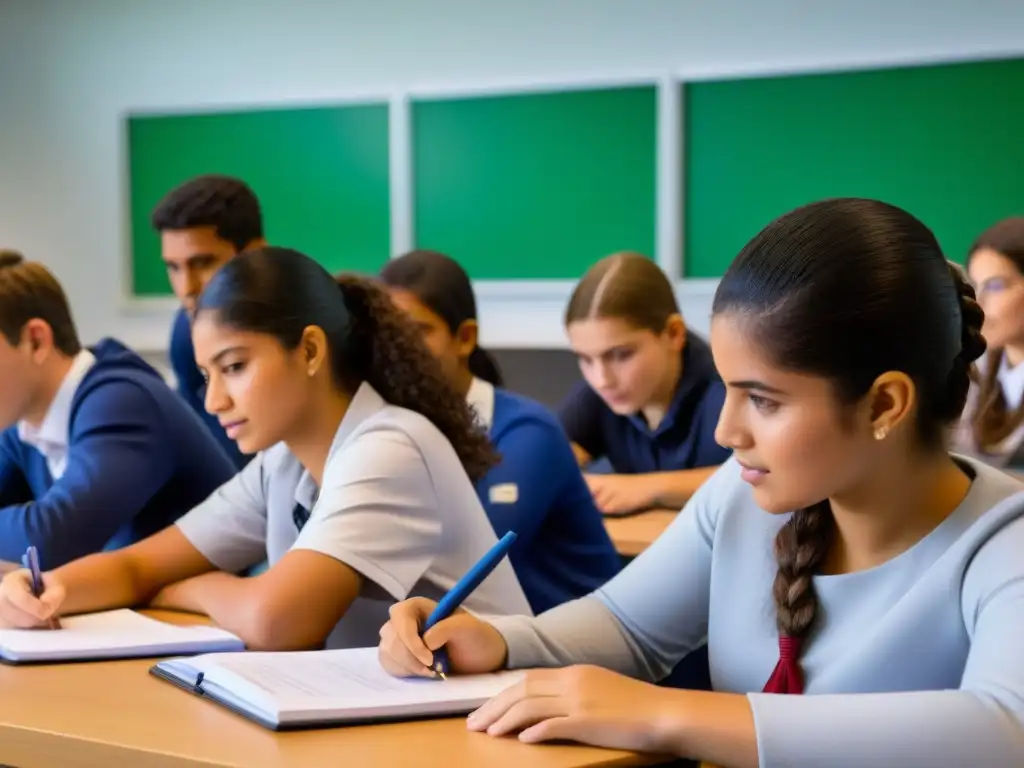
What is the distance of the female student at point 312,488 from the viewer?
178 cm

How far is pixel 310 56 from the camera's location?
5453 millimetres

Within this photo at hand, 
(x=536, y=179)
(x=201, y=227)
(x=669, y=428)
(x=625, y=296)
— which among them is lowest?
(x=669, y=428)

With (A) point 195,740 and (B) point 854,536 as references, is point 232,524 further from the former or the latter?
(B) point 854,536

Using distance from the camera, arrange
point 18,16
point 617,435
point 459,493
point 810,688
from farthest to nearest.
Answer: point 18,16 → point 617,435 → point 459,493 → point 810,688

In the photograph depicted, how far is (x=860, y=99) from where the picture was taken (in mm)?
4633

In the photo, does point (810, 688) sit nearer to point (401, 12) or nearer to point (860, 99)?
point (860, 99)

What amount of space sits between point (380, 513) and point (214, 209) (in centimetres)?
229

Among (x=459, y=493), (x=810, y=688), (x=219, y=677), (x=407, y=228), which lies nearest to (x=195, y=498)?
(x=459, y=493)

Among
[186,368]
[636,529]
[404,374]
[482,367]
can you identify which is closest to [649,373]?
[482,367]

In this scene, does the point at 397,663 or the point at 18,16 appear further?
the point at 18,16

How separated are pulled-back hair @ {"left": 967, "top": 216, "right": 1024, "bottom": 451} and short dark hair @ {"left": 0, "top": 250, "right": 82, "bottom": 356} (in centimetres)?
215

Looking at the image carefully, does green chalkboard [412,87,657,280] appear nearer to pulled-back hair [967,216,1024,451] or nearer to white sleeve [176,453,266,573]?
pulled-back hair [967,216,1024,451]

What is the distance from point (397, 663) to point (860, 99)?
144 inches

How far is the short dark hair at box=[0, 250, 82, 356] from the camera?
8.30ft
